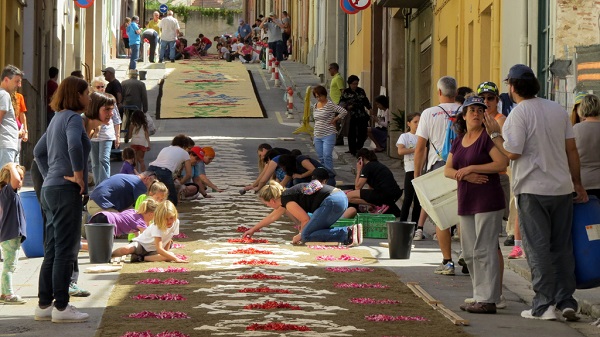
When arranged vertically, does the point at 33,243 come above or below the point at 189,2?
below

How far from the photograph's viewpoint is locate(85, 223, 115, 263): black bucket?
14.7 metres

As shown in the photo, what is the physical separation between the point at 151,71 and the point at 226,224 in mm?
31058

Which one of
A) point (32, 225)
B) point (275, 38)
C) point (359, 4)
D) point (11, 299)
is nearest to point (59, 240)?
point (11, 299)

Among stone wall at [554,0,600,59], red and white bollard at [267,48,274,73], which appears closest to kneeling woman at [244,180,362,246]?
stone wall at [554,0,600,59]

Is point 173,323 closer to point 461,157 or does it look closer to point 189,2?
point 461,157

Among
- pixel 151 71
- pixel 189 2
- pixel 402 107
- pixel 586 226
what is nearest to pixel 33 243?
pixel 586 226

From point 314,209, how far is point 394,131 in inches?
560

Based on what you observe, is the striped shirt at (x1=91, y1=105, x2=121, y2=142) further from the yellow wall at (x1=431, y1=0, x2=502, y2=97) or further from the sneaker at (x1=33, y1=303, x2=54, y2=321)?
the sneaker at (x1=33, y1=303, x2=54, y2=321)

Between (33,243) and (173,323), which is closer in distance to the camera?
(173,323)

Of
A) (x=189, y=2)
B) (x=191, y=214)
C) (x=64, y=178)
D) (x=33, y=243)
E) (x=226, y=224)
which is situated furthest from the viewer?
(x=189, y=2)

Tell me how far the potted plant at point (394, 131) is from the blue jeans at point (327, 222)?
44.9 feet

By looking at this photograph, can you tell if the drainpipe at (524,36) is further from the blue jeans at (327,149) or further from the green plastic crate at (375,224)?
the blue jeans at (327,149)

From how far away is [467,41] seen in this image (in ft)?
79.5

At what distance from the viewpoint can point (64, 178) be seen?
11.0 m
